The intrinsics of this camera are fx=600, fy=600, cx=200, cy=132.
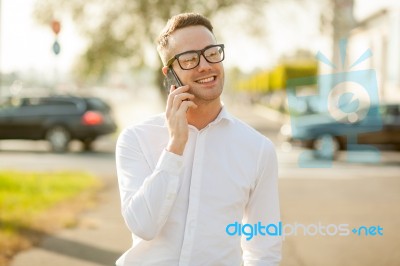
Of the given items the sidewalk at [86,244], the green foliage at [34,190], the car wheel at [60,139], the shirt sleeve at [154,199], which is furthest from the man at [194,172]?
the car wheel at [60,139]

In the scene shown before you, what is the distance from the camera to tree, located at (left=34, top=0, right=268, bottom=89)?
22.2 meters

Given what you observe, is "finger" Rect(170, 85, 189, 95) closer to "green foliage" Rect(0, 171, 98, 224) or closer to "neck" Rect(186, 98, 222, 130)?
"neck" Rect(186, 98, 222, 130)

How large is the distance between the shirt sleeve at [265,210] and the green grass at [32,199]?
404cm

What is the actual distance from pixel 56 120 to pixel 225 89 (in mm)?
5018

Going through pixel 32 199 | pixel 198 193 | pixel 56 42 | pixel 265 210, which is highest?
pixel 56 42

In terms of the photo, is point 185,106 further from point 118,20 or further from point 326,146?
point 118,20

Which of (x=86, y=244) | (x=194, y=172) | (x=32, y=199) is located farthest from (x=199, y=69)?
(x=32, y=199)

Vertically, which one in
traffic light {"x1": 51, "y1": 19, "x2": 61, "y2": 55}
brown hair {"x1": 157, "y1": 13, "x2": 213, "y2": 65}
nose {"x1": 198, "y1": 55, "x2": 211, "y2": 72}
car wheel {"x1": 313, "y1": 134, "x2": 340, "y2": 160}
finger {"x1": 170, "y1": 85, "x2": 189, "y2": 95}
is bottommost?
car wheel {"x1": 313, "y1": 134, "x2": 340, "y2": 160}

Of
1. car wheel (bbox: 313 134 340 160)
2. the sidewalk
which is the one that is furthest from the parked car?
the sidewalk

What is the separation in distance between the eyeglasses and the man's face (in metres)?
0.01

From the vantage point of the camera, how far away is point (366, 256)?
19.7 feet

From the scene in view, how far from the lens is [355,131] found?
16.6 metres

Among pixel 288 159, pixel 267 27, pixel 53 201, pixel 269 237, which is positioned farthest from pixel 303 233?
pixel 267 27

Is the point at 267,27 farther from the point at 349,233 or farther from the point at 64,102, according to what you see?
the point at 349,233
